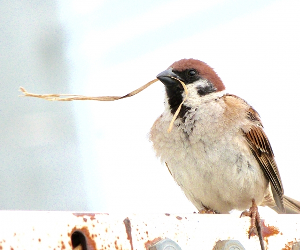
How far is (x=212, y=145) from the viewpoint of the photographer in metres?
2.92

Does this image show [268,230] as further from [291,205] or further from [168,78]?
[291,205]

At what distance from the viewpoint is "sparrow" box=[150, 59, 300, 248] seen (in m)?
2.95

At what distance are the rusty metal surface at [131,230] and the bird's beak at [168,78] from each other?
1435 mm

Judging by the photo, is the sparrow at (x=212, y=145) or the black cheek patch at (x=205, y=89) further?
the black cheek patch at (x=205, y=89)

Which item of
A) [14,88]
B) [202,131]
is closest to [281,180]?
[202,131]

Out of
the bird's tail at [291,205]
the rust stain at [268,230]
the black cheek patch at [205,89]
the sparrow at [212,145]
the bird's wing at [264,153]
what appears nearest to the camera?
the rust stain at [268,230]

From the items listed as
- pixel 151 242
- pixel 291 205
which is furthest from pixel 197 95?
pixel 151 242

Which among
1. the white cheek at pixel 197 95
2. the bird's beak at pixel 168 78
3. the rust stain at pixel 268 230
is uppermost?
the bird's beak at pixel 168 78

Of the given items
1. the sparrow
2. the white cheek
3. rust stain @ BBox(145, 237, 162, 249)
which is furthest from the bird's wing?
rust stain @ BBox(145, 237, 162, 249)

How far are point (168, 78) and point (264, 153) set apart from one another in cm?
67

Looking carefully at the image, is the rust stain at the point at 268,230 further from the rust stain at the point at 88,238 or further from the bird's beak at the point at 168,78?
the bird's beak at the point at 168,78

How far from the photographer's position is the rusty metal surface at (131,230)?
1.31m

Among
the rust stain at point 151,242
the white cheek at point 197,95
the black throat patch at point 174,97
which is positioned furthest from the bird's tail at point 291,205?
the rust stain at point 151,242

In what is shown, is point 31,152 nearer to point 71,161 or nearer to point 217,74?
point 71,161
